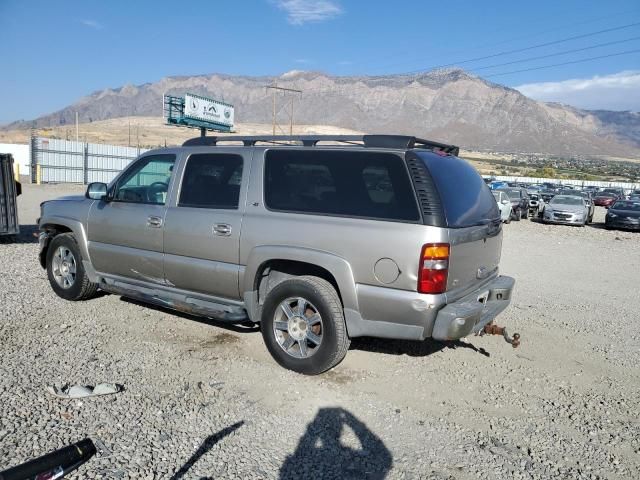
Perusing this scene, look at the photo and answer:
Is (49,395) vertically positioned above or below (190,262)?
below

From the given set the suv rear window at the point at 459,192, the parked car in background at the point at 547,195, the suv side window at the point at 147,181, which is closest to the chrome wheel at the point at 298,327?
the suv rear window at the point at 459,192

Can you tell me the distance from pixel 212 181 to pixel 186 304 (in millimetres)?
1211

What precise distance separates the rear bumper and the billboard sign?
4386cm

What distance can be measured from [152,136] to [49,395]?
118052mm

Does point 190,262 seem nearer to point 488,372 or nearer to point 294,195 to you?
point 294,195

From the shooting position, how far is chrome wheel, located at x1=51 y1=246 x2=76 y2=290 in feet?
A: 20.2

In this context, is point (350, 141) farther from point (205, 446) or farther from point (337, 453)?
point (205, 446)

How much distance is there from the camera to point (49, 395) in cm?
382

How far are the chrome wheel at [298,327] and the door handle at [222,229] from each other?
2.72 feet

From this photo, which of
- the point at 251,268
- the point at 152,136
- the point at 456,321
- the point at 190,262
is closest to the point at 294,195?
the point at 251,268

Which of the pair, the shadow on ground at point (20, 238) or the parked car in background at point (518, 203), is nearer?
the shadow on ground at point (20, 238)

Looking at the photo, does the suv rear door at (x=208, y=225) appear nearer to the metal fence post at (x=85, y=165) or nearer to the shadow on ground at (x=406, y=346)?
the shadow on ground at (x=406, y=346)

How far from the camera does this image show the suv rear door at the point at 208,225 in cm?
473

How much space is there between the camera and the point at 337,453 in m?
3.30
